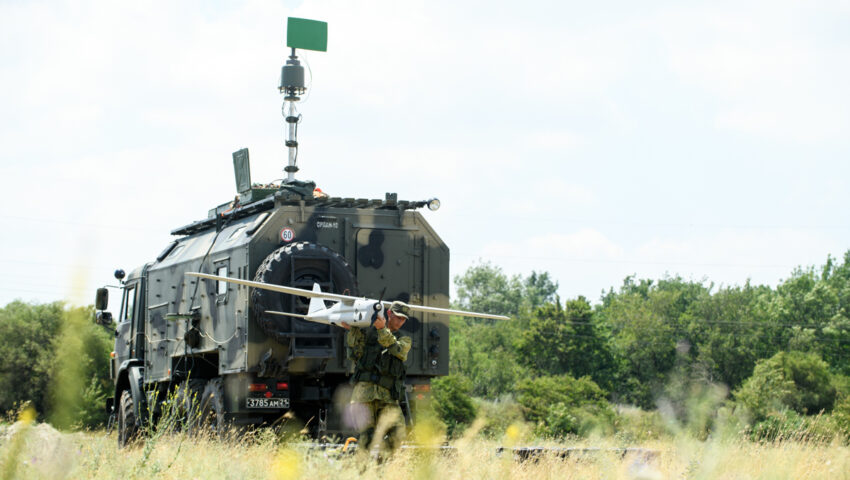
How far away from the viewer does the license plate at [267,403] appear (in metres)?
11.5

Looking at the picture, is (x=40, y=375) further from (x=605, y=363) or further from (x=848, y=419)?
(x=605, y=363)

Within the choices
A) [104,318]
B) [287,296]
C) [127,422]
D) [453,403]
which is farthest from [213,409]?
[453,403]

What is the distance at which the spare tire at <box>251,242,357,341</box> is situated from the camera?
11180 millimetres

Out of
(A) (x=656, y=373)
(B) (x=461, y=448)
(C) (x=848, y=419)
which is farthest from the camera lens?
(A) (x=656, y=373)

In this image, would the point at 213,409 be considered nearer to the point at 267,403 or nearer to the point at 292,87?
the point at 267,403

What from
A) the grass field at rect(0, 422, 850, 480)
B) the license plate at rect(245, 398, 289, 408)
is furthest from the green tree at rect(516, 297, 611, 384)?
the grass field at rect(0, 422, 850, 480)

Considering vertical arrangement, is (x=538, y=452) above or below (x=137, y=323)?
below

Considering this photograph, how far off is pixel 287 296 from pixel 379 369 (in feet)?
7.84

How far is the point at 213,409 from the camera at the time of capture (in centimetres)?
1244

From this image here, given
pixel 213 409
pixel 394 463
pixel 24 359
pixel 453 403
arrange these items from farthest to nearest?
pixel 24 359 < pixel 453 403 < pixel 213 409 < pixel 394 463

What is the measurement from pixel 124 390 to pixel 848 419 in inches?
517

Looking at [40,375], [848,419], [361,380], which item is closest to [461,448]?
[361,380]

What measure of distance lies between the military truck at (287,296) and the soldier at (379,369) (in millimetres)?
1921

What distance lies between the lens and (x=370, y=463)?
297 inches
